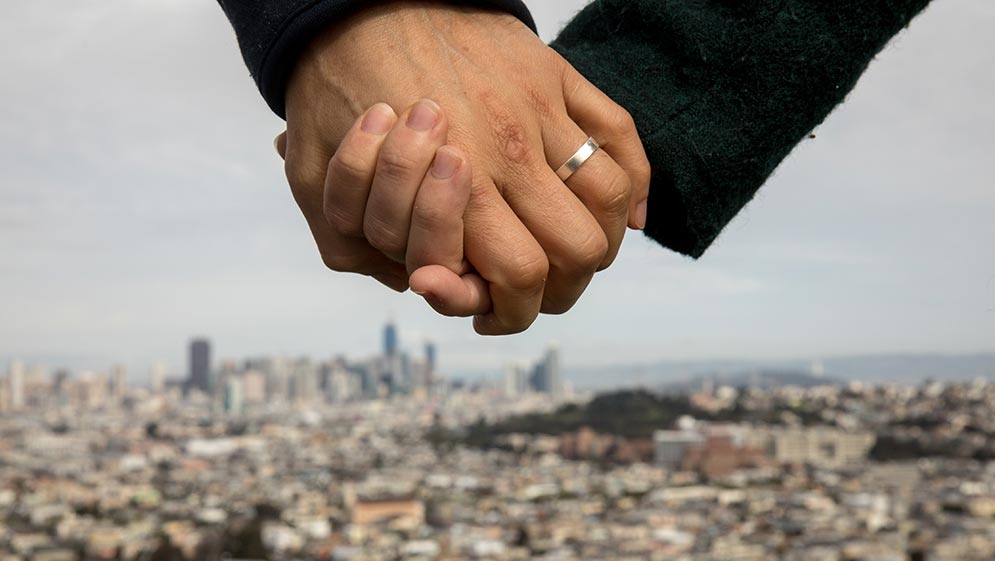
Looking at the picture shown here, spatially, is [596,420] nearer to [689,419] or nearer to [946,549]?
[689,419]

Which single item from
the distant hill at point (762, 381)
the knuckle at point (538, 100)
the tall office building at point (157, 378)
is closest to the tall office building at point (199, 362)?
the tall office building at point (157, 378)

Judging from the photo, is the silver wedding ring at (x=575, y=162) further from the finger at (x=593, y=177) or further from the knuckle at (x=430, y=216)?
the knuckle at (x=430, y=216)

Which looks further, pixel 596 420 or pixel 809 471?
pixel 596 420

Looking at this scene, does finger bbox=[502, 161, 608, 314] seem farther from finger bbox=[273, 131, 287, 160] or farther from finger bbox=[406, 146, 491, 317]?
finger bbox=[273, 131, 287, 160]

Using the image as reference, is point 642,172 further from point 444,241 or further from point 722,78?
point 444,241

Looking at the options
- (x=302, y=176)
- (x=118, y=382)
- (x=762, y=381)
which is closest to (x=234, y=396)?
(x=118, y=382)

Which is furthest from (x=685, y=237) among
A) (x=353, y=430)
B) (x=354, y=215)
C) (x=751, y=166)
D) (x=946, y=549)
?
(x=353, y=430)

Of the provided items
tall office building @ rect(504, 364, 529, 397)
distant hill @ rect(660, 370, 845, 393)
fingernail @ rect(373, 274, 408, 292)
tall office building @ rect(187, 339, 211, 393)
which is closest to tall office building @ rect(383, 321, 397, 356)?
tall office building @ rect(504, 364, 529, 397)
